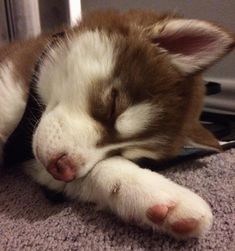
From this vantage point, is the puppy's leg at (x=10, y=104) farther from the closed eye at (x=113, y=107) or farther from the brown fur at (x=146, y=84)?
the closed eye at (x=113, y=107)

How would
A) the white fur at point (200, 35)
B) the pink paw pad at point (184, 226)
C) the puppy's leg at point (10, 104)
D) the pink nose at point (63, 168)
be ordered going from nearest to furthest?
the pink paw pad at point (184, 226) → the pink nose at point (63, 168) → the white fur at point (200, 35) → the puppy's leg at point (10, 104)

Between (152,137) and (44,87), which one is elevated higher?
(44,87)

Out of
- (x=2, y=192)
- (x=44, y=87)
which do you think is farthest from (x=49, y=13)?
(x=2, y=192)

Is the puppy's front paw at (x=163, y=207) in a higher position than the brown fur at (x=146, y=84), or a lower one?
lower

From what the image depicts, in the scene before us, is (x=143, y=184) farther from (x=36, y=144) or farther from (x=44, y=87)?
(x=44, y=87)

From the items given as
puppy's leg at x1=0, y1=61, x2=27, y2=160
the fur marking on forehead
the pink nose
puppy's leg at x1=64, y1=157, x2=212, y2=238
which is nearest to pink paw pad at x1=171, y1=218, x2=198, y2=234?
puppy's leg at x1=64, y1=157, x2=212, y2=238

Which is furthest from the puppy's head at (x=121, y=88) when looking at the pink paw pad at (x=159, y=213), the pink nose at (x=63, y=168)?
the pink paw pad at (x=159, y=213)

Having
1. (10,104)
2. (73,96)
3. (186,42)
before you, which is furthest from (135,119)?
(10,104)
